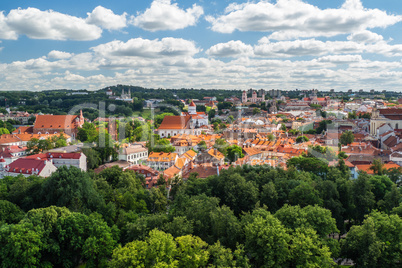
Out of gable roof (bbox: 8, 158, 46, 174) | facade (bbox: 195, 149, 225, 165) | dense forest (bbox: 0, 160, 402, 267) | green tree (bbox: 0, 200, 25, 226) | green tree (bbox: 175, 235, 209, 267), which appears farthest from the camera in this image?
facade (bbox: 195, 149, 225, 165)

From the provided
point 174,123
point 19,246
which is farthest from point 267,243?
point 174,123

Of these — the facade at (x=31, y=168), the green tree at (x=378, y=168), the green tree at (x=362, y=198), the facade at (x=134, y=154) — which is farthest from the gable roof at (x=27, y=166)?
the green tree at (x=378, y=168)

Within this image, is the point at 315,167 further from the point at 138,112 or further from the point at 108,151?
the point at 138,112

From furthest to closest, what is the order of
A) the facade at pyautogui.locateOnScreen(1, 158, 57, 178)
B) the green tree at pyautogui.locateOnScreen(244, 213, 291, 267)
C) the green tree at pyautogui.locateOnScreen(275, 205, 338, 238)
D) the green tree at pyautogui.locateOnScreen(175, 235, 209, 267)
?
the facade at pyautogui.locateOnScreen(1, 158, 57, 178), the green tree at pyautogui.locateOnScreen(275, 205, 338, 238), the green tree at pyautogui.locateOnScreen(244, 213, 291, 267), the green tree at pyautogui.locateOnScreen(175, 235, 209, 267)

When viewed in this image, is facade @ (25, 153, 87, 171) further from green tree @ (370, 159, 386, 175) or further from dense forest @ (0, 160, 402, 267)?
green tree @ (370, 159, 386, 175)

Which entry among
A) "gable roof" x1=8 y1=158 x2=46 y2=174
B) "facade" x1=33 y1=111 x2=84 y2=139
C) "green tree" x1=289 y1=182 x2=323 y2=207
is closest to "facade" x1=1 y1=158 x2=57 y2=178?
"gable roof" x1=8 y1=158 x2=46 y2=174

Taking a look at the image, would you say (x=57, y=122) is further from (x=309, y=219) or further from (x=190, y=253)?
(x=309, y=219)
